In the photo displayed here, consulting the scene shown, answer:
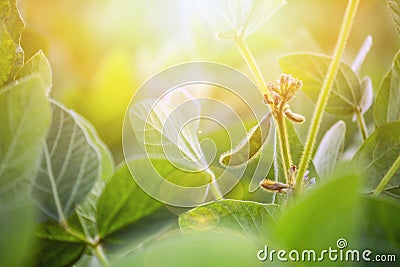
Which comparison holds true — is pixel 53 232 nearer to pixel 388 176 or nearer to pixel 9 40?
pixel 9 40

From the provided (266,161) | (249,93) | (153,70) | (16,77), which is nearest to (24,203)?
(16,77)

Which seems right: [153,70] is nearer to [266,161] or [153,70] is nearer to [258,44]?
[258,44]

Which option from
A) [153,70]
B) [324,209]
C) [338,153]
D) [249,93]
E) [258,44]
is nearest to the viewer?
[324,209]

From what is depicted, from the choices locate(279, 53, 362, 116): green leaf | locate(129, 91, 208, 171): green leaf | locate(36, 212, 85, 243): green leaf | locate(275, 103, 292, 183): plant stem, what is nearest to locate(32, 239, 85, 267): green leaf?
locate(36, 212, 85, 243): green leaf

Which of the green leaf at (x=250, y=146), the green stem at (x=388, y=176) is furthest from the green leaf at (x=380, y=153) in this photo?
the green leaf at (x=250, y=146)

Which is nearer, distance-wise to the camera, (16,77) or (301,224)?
(301,224)

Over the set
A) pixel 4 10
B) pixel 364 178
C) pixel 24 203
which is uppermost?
pixel 4 10
